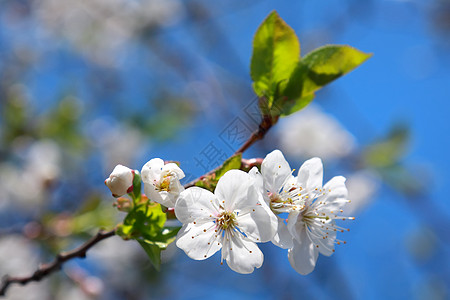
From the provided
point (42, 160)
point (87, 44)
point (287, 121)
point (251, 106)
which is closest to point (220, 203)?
point (251, 106)

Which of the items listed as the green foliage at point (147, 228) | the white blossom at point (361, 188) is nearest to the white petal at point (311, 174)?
the green foliage at point (147, 228)

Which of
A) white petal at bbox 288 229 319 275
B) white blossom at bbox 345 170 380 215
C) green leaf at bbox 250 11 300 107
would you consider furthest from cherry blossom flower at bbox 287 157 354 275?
white blossom at bbox 345 170 380 215

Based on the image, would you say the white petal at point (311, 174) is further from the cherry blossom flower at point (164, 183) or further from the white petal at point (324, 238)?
the cherry blossom flower at point (164, 183)

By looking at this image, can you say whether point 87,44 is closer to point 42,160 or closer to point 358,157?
point 42,160

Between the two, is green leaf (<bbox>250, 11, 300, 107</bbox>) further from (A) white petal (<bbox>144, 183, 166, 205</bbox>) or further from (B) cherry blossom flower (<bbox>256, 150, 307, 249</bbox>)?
(A) white petal (<bbox>144, 183, 166, 205</bbox>)

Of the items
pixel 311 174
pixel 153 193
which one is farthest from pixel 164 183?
pixel 311 174
